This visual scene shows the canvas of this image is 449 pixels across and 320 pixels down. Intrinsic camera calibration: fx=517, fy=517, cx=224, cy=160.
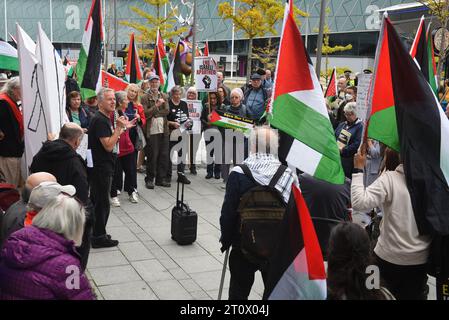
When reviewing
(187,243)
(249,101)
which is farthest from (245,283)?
(249,101)

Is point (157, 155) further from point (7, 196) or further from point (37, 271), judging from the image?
point (37, 271)

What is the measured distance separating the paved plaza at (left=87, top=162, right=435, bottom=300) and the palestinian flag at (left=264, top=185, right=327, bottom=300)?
7.33 ft

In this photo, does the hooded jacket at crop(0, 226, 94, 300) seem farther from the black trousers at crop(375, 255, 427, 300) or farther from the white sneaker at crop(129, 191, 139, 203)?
the white sneaker at crop(129, 191, 139, 203)

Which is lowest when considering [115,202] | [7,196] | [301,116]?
[115,202]

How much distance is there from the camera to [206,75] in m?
9.99

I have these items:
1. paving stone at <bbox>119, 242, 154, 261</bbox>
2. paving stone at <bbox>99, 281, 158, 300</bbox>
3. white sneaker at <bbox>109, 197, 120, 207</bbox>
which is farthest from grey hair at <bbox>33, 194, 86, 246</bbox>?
white sneaker at <bbox>109, 197, 120, 207</bbox>

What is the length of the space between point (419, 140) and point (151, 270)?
3.36 metres

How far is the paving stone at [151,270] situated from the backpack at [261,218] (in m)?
1.95

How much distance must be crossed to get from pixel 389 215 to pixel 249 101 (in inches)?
289

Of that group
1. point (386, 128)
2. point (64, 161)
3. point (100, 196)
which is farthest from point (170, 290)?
point (386, 128)

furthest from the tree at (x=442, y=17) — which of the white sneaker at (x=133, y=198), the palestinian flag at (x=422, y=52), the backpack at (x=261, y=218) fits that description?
the backpack at (x=261, y=218)

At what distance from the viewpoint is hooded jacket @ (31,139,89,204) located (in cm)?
479
